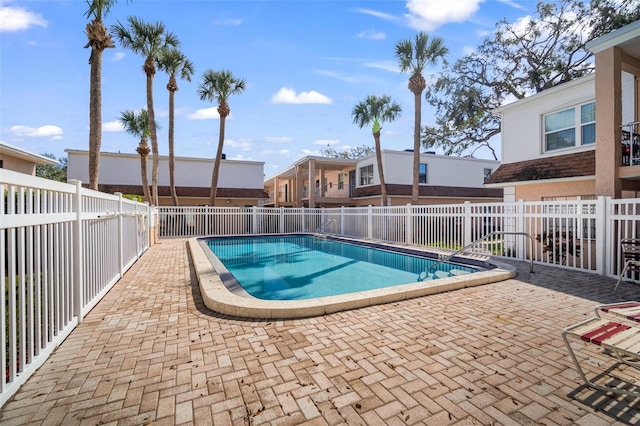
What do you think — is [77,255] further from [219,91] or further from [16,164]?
[219,91]

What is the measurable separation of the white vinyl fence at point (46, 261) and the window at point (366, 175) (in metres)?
19.4

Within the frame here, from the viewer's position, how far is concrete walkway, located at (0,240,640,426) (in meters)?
2.15

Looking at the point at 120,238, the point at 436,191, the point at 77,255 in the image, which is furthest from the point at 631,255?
the point at 436,191

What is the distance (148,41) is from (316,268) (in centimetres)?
1592

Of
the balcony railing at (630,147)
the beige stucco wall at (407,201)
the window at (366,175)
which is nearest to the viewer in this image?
the balcony railing at (630,147)

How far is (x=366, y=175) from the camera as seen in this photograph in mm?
24109

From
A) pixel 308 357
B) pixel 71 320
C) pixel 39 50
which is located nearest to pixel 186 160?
pixel 39 50

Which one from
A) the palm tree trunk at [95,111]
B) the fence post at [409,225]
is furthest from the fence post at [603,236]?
the palm tree trunk at [95,111]

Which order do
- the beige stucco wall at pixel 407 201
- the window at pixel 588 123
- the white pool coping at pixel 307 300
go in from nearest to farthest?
the white pool coping at pixel 307 300 < the window at pixel 588 123 < the beige stucco wall at pixel 407 201

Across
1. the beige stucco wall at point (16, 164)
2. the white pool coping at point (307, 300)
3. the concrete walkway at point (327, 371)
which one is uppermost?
the beige stucco wall at point (16, 164)

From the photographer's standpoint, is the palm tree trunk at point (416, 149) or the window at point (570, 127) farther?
the palm tree trunk at point (416, 149)

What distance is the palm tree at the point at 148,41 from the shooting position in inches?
635

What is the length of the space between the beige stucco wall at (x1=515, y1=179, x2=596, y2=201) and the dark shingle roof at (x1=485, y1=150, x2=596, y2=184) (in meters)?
0.49

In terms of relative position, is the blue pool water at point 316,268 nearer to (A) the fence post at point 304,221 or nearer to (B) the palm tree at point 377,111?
(A) the fence post at point 304,221
